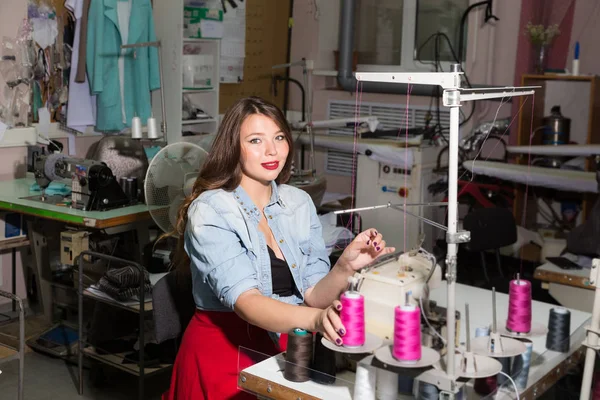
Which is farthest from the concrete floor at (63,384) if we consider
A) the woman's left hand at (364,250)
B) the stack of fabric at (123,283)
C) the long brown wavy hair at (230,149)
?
the woman's left hand at (364,250)

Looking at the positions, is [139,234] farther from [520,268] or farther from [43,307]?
[520,268]

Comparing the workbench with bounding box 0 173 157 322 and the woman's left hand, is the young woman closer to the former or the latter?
the woman's left hand

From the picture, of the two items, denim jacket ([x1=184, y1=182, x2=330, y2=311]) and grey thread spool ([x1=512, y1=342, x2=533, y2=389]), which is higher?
denim jacket ([x1=184, y1=182, x2=330, y2=311])

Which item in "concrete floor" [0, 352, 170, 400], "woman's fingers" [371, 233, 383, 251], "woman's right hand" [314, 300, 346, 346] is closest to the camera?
"woman's right hand" [314, 300, 346, 346]

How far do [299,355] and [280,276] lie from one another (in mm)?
519

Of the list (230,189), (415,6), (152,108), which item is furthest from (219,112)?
(230,189)

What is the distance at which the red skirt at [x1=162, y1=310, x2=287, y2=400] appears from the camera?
2342 mm

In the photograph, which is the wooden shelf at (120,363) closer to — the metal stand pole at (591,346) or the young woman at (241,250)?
the young woman at (241,250)

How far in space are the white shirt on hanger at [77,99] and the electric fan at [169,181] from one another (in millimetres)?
1717

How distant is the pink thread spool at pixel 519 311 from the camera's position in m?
2.13

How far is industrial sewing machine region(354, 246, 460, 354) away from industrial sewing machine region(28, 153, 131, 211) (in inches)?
81.9

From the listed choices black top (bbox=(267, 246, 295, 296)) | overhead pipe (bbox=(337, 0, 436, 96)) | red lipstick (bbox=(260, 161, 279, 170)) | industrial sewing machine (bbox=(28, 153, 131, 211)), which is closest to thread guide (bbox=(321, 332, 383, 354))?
black top (bbox=(267, 246, 295, 296))

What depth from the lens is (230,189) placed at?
2.40 metres

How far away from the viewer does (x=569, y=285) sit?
136 inches
